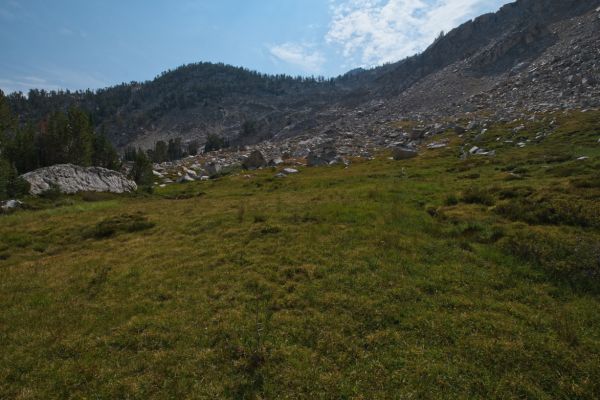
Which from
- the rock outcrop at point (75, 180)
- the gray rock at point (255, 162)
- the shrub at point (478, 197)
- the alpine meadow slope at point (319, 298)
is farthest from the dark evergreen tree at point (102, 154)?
the shrub at point (478, 197)

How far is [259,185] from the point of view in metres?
52.3

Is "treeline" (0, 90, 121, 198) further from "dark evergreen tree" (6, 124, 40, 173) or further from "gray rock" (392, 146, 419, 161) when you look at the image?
"gray rock" (392, 146, 419, 161)

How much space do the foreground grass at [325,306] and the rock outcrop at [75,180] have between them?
32454 millimetres

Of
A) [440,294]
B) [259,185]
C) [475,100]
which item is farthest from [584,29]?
[440,294]

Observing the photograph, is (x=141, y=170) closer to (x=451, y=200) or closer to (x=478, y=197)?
(x=451, y=200)

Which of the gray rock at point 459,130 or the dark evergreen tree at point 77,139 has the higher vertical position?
the dark evergreen tree at point 77,139

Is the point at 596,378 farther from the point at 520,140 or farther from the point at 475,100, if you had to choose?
the point at 475,100

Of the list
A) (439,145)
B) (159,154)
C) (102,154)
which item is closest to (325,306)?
(439,145)

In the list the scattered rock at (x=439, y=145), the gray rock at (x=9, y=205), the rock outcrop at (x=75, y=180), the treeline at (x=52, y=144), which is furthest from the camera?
the scattered rock at (x=439, y=145)

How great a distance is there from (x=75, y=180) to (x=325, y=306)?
5770 cm

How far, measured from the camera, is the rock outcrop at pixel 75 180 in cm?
4948

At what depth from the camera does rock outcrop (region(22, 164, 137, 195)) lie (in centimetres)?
4948

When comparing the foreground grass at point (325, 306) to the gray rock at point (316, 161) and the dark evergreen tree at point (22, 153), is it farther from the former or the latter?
the dark evergreen tree at point (22, 153)

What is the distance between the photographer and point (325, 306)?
12664mm
